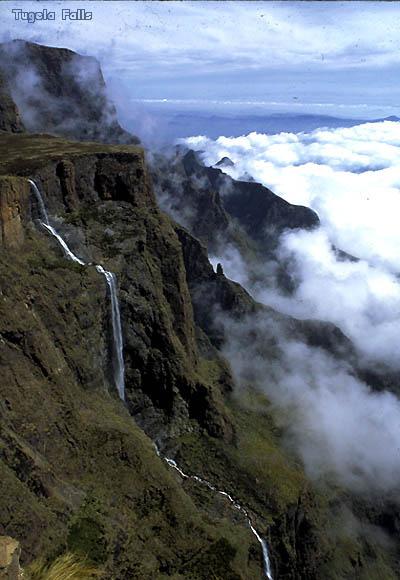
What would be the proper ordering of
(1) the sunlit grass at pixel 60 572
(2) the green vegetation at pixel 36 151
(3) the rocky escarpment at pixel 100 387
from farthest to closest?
(2) the green vegetation at pixel 36 151
(3) the rocky escarpment at pixel 100 387
(1) the sunlit grass at pixel 60 572

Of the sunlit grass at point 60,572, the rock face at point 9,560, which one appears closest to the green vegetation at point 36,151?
the sunlit grass at point 60,572

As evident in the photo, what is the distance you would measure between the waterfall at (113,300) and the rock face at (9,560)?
4748 cm

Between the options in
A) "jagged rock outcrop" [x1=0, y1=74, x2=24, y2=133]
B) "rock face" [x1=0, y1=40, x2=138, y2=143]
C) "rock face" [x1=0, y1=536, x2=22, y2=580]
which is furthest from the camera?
"rock face" [x1=0, y1=40, x2=138, y2=143]

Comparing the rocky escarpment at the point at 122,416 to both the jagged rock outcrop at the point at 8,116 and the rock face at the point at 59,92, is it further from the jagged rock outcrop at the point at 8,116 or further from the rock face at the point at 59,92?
the rock face at the point at 59,92

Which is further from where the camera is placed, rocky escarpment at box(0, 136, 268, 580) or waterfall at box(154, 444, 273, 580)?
waterfall at box(154, 444, 273, 580)

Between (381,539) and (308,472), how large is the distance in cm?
1950

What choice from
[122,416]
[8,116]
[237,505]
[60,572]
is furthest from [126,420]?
[8,116]

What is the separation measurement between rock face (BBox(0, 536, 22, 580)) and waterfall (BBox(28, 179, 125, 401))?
156 ft

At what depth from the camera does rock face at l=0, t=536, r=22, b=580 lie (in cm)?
2523

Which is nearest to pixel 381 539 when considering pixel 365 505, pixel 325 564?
pixel 365 505

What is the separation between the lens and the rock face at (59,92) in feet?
537

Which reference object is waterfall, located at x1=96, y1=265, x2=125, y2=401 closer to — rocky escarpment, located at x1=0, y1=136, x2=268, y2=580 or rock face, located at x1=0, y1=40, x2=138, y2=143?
rocky escarpment, located at x1=0, y1=136, x2=268, y2=580

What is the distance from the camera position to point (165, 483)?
61.1m

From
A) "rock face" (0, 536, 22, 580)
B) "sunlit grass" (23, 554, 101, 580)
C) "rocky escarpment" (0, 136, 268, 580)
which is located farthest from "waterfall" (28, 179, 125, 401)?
"rock face" (0, 536, 22, 580)
